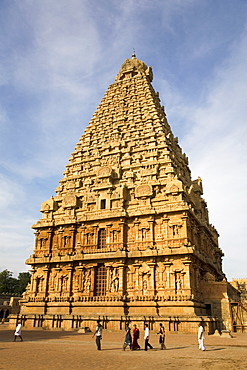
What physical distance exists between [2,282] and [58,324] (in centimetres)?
6050

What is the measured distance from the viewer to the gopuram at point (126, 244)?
31.6 metres

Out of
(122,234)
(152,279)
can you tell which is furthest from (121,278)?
(122,234)

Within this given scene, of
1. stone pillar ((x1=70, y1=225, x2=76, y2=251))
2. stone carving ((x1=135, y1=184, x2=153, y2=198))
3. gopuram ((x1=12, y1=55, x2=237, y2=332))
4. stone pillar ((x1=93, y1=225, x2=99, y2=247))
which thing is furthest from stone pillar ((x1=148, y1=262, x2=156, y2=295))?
stone pillar ((x1=70, y1=225, x2=76, y2=251))

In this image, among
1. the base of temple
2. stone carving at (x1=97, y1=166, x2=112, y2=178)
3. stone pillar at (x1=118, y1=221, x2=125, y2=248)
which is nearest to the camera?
the base of temple

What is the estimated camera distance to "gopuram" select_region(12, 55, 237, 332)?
1243 inches

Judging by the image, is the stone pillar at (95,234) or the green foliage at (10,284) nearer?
the stone pillar at (95,234)

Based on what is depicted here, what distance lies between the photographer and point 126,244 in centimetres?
3534

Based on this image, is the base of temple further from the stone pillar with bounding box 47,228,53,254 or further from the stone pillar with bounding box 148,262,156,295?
the stone pillar with bounding box 47,228,53,254

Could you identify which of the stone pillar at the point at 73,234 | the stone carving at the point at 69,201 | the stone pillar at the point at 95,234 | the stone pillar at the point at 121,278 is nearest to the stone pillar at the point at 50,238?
the stone pillar at the point at 73,234

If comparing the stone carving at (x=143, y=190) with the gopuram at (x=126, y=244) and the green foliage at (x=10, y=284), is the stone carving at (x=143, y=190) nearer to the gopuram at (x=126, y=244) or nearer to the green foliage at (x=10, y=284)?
the gopuram at (x=126, y=244)

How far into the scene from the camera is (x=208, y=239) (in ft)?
142

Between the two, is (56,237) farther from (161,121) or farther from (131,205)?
(161,121)

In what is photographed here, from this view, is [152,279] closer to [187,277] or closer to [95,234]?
[187,277]

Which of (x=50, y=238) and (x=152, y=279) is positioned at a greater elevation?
(x=50, y=238)
